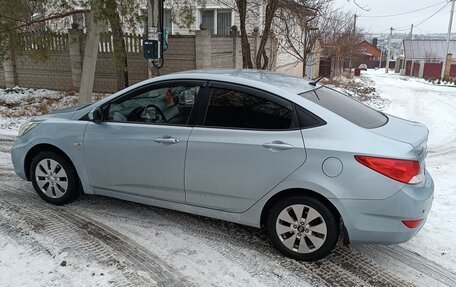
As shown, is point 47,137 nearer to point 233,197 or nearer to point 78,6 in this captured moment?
point 233,197

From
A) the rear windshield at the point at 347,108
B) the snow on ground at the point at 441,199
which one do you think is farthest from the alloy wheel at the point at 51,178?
the snow on ground at the point at 441,199

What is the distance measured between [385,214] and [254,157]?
1119 millimetres

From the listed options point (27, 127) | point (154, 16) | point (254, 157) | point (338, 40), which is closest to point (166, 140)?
point (254, 157)

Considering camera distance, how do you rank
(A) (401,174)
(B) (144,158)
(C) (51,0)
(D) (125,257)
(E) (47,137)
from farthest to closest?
1. (C) (51,0)
2. (E) (47,137)
3. (B) (144,158)
4. (D) (125,257)
5. (A) (401,174)

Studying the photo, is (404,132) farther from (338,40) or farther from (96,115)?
(338,40)

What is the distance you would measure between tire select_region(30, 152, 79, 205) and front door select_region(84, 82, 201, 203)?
0.95 ft

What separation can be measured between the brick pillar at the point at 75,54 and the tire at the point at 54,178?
324 inches

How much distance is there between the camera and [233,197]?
3.46 m

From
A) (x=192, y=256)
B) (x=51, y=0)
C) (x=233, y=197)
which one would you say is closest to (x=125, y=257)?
(x=192, y=256)

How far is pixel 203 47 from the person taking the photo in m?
11.0

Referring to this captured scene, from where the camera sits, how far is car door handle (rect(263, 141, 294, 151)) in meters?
3.18

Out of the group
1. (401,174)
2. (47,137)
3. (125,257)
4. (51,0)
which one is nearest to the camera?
(401,174)

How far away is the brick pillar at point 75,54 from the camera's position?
463 inches

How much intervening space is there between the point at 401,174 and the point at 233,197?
54.8 inches
